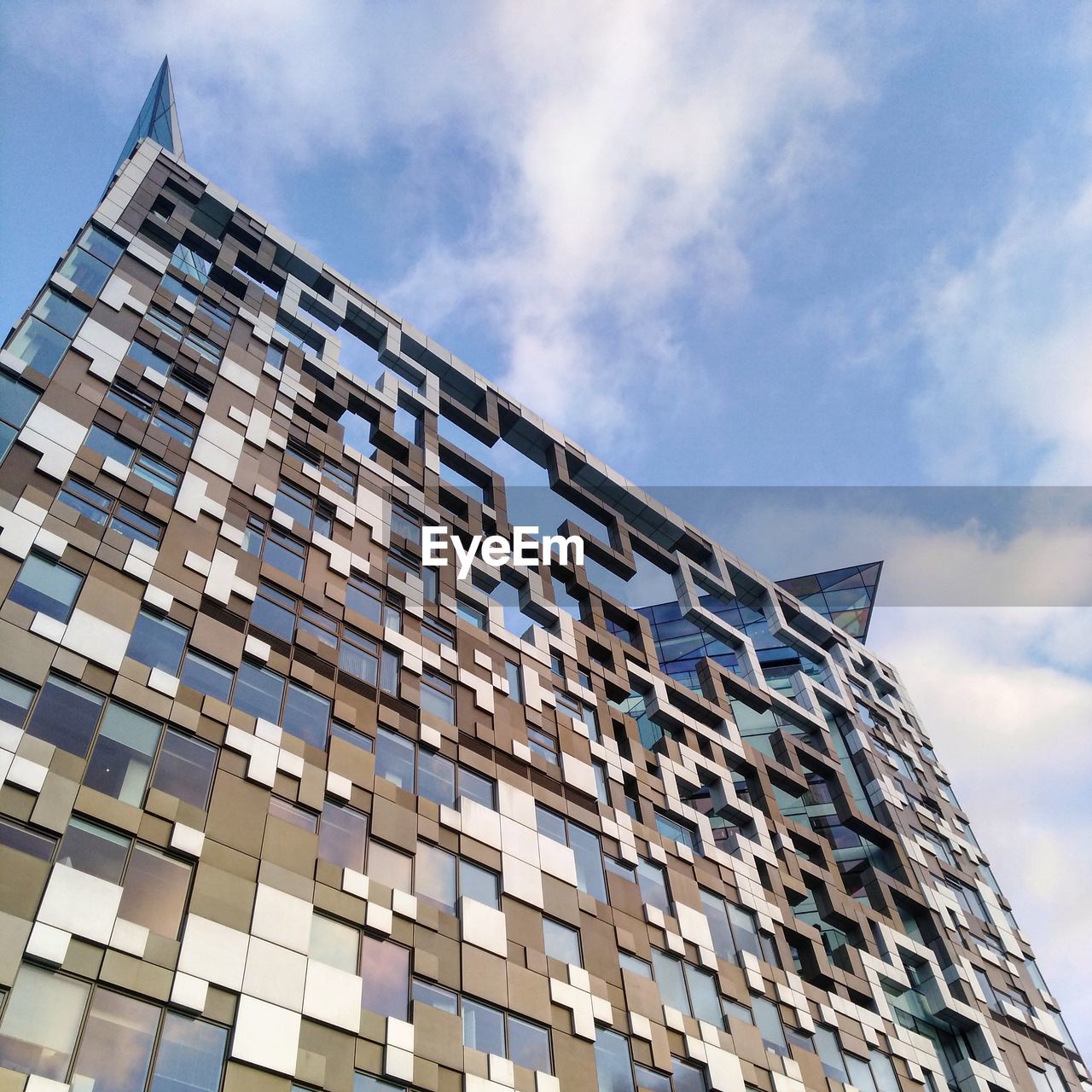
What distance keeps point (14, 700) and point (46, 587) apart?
3860 millimetres

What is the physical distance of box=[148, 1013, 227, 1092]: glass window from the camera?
21.2m

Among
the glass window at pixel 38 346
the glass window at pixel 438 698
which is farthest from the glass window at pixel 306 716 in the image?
the glass window at pixel 38 346

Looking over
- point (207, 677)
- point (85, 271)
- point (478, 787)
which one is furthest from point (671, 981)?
point (85, 271)

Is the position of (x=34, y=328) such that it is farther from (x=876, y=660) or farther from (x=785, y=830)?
(x=876, y=660)

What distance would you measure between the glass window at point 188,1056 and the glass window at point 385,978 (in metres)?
4.18

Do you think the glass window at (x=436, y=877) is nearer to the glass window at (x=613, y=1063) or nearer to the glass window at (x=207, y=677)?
the glass window at (x=613, y=1063)

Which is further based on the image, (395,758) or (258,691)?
(395,758)

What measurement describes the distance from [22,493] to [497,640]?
57.6 ft

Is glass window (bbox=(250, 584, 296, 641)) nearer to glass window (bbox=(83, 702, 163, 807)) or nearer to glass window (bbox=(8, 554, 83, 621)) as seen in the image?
glass window (bbox=(8, 554, 83, 621))

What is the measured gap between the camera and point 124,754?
84.0ft

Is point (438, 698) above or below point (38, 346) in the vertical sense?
below

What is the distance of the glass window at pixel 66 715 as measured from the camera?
80.6ft

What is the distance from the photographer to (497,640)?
132 feet

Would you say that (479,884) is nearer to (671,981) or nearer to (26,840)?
(671,981)
